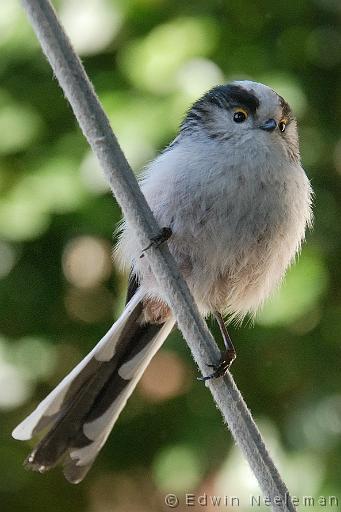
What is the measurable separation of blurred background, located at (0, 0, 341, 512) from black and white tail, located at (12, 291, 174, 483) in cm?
15

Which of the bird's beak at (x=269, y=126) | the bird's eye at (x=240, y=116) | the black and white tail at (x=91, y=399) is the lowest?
the black and white tail at (x=91, y=399)

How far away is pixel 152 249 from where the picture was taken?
1209mm

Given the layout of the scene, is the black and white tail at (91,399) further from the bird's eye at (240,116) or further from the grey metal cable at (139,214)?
the grey metal cable at (139,214)

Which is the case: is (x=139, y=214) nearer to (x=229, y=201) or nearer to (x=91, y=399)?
(x=229, y=201)

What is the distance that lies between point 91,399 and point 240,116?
0.74 metres

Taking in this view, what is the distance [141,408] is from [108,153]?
1441mm

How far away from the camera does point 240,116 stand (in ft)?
6.44

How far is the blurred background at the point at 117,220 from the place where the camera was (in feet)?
6.91

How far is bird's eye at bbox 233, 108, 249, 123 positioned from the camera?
1.96 meters

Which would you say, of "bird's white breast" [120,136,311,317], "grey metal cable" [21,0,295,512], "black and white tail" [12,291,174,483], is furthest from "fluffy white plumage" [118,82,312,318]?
"grey metal cable" [21,0,295,512]

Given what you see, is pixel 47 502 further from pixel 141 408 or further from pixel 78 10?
pixel 78 10

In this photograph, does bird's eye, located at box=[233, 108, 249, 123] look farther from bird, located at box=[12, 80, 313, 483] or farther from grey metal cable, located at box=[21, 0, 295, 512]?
grey metal cable, located at box=[21, 0, 295, 512]

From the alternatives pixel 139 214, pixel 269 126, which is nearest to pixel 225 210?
pixel 269 126

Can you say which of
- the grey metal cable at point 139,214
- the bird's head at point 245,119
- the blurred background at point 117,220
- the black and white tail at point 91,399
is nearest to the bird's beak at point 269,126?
the bird's head at point 245,119
